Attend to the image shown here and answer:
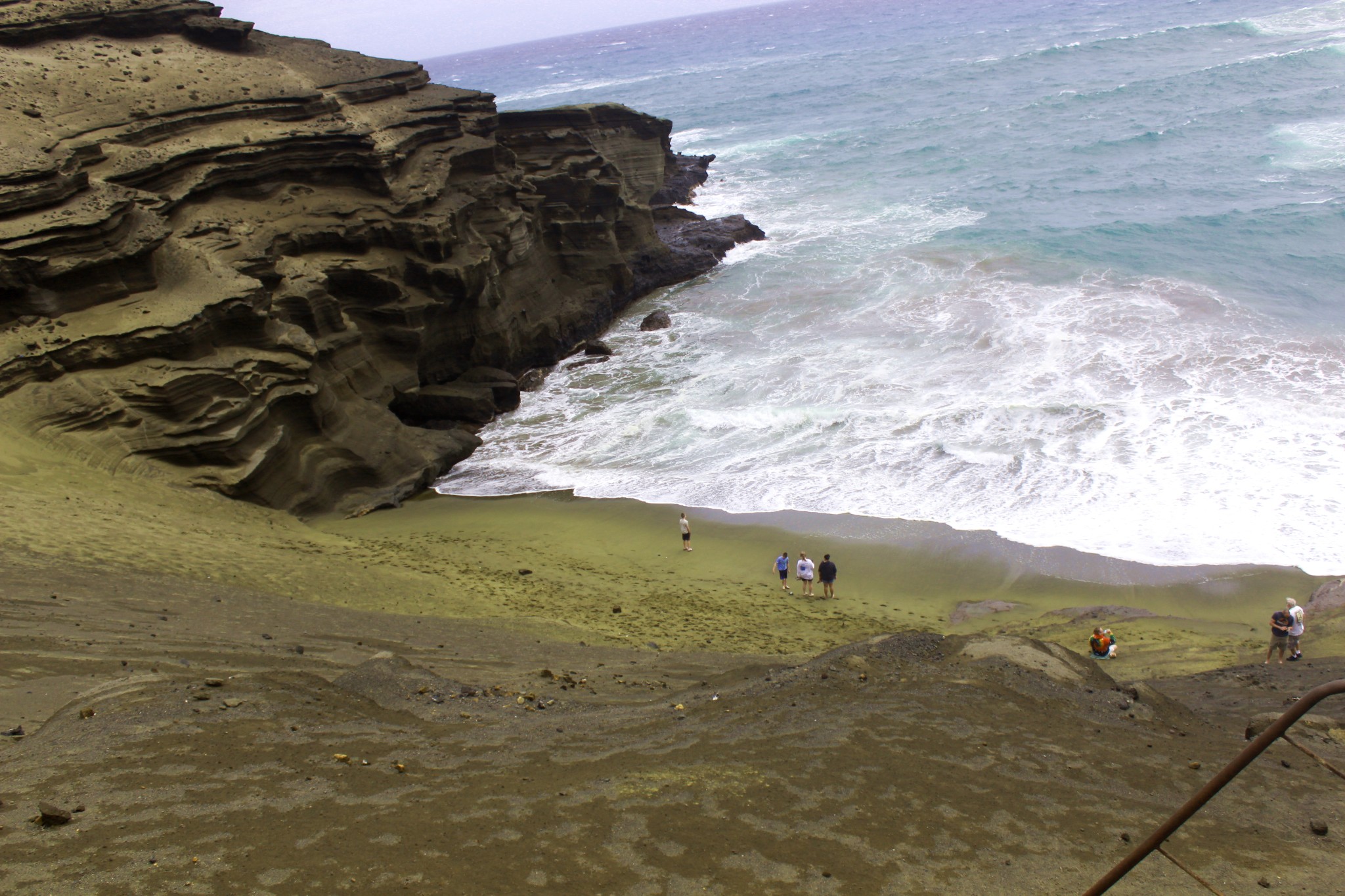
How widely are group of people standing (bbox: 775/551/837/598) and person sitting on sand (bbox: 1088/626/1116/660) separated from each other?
3642 millimetres

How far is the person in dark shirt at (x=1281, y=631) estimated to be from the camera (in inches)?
454

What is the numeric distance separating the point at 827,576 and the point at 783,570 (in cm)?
75

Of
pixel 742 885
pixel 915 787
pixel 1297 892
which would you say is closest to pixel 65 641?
pixel 742 885

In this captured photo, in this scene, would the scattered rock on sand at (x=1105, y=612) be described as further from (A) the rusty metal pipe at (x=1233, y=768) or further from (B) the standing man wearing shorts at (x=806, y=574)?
(A) the rusty metal pipe at (x=1233, y=768)

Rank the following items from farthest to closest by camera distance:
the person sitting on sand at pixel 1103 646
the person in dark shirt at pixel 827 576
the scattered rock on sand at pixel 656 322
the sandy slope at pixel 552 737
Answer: the scattered rock on sand at pixel 656 322, the person in dark shirt at pixel 827 576, the person sitting on sand at pixel 1103 646, the sandy slope at pixel 552 737

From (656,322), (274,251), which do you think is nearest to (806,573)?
(274,251)

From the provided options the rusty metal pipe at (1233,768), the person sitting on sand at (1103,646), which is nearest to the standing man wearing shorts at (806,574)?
the person sitting on sand at (1103,646)

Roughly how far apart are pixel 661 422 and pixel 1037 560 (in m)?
9.00

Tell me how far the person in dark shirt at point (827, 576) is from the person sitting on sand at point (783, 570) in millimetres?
507

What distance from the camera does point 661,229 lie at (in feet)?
120

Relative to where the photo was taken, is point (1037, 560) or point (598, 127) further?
point (598, 127)

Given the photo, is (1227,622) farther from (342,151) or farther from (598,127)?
(598,127)

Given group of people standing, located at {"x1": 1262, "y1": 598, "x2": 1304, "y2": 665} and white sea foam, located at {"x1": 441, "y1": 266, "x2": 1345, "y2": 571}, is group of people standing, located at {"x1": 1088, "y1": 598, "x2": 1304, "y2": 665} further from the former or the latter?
white sea foam, located at {"x1": 441, "y1": 266, "x2": 1345, "y2": 571}

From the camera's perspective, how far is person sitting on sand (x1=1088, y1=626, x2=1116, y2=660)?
1221 centimetres
